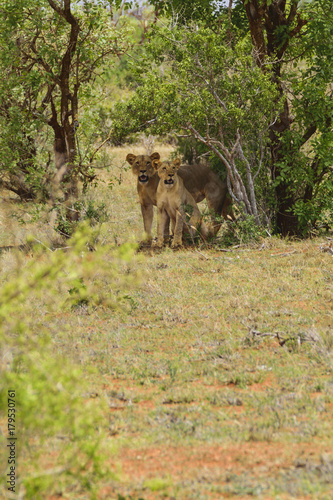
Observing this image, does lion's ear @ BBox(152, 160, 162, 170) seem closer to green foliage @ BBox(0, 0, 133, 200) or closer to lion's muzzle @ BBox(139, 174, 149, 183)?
lion's muzzle @ BBox(139, 174, 149, 183)

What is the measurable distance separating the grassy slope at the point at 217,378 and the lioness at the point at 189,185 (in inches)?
105

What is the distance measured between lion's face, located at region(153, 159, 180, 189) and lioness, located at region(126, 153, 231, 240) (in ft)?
1.70

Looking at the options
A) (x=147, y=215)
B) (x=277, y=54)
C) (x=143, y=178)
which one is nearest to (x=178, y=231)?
(x=147, y=215)

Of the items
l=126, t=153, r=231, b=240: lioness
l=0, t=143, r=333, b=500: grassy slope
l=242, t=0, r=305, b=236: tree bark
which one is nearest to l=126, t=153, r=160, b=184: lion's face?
l=126, t=153, r=231, b=240: lioness

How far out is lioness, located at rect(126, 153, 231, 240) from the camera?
1088 centimetres

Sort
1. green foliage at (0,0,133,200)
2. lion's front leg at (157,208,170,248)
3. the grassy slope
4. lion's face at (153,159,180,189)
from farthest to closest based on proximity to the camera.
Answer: lion's front leg at (157,208,170,248)
green foliage at (0,0,133,200)
lion's face at (153,159,180,189)
the grassy slope

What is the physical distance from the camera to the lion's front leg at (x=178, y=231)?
34.6 ft

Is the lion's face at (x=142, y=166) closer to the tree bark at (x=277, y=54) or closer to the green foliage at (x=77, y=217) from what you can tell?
the green foliage at (x=77, y=217)

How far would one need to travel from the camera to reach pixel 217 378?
4883 millimetres

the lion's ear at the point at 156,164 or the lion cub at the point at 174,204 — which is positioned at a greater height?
A: the lion's ear at the point at 156,164

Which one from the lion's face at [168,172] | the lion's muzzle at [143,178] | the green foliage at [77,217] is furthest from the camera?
the green foliage at [77,217]

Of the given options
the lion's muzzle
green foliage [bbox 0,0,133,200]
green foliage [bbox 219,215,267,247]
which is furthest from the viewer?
the lion's muzzle

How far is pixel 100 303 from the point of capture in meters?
7.22

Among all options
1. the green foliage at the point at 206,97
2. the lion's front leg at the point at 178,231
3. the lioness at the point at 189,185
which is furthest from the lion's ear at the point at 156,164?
the lion's front leg at the point at 178,231
